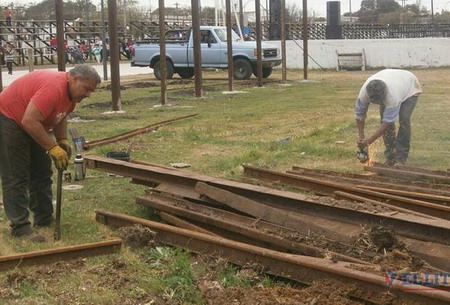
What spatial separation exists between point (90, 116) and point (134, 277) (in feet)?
37.8

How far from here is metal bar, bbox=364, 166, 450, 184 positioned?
8.29 meters

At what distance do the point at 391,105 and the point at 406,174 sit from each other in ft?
2.95

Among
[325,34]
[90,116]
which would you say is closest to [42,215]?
[90,116]

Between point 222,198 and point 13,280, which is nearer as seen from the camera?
point 13,280

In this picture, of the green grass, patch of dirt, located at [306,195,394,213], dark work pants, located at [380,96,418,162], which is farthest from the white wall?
patch of dirt, located at [306,195,394,213]

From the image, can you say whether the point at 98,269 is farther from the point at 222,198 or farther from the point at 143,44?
the point at 143,44

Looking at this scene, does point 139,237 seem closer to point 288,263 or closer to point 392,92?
point 288,263

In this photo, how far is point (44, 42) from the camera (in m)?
40.8

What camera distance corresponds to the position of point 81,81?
20.7 ft

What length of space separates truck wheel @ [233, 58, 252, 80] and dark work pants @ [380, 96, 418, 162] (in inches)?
686

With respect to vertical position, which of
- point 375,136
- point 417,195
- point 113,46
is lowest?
point 417,195

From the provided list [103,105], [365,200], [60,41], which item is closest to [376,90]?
[365,200]

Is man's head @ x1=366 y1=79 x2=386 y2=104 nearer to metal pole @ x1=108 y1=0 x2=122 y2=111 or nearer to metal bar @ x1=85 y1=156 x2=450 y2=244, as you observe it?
metal bar @ x1=85 y1=156 x2=450 y2=244

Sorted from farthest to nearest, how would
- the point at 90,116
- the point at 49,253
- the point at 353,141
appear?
the point at 90,116, the point at 353,141, the point at 49,253
